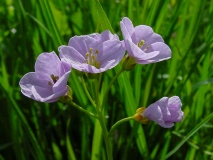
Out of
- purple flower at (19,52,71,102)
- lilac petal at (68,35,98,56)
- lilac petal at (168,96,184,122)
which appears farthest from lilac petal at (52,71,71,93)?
lilac petal at (168,96,184,122)

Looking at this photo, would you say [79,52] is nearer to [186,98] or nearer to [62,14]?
[186,98]

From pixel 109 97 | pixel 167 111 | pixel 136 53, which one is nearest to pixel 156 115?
pixel 167 111

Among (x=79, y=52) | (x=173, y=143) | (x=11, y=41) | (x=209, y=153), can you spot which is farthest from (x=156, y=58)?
(x=11, y=41)

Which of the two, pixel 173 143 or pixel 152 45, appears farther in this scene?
pixel 173 143

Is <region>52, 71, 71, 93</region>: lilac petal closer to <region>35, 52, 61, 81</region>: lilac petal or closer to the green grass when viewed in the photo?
<region>35, 52, 61, 81</region>: lilac petal

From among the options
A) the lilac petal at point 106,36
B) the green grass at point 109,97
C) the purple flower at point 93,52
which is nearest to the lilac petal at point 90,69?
the purple flower at point 93,52

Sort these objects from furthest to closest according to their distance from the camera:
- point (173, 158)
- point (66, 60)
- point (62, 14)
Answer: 1. point (62, 14)
2. point (173, 158)
3. point (66, 60)

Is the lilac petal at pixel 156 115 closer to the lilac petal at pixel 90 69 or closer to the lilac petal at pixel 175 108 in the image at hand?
the lilac petal at pixel 175 108
